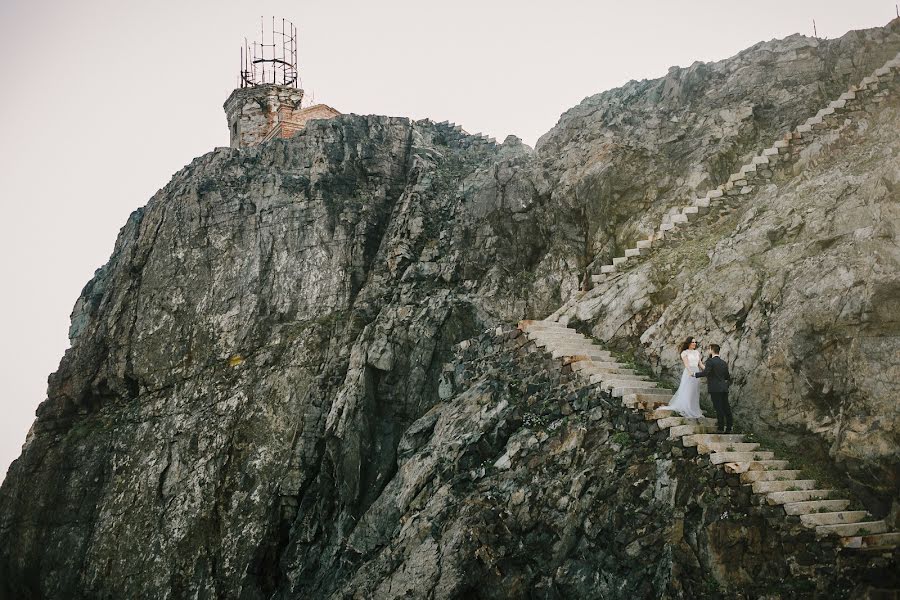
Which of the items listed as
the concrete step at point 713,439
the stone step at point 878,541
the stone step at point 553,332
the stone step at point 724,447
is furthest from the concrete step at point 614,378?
the stone step at point 878,541

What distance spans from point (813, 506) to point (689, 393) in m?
2.74

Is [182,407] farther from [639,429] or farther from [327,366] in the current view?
[639,429]

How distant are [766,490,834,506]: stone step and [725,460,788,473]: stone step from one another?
19.7 inches

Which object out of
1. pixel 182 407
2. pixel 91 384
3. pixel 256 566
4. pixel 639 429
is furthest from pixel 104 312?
pixel 639 429

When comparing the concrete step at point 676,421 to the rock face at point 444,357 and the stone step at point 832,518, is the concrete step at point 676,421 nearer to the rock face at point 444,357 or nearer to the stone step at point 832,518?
the rock face at point 444,357

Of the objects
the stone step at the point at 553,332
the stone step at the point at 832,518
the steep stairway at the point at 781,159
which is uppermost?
the steep stairway at the point at 781,159

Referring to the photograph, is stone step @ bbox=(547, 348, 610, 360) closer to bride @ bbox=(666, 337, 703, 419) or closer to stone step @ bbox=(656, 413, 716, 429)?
bride @ bbox=(666, 337, 703, 419)

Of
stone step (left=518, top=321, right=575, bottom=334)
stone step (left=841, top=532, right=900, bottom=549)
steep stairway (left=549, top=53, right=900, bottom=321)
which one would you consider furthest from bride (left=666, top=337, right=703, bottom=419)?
steep stairway (left=549, top=53, right=900, bottom=321)

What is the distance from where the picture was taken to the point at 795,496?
35.0 feet

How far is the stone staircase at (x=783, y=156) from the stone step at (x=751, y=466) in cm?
747

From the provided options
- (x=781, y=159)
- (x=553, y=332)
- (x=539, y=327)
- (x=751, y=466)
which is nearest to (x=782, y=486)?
(x=751, y=466)

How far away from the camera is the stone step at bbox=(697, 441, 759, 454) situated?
11.6m

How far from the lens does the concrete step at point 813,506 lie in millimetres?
10406

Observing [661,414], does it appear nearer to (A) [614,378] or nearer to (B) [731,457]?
(B) [731,457]
